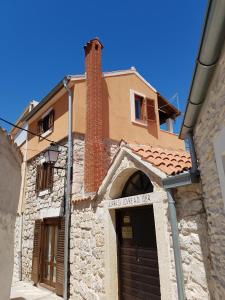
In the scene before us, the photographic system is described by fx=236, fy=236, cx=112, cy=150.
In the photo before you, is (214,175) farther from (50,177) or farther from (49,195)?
(50,177)

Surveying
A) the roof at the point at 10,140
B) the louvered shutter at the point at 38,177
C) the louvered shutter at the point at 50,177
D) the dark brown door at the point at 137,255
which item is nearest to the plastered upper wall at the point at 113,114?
the louvered shutter at the point at 38,177

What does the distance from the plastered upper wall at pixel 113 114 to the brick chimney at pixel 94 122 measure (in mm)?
382

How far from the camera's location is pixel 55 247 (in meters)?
8.80

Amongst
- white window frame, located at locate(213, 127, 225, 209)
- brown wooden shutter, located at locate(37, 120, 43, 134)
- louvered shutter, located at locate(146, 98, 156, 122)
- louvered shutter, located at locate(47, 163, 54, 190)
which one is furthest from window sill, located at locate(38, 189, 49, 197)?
white window frame, located at locate(213, 127, 225, 209)

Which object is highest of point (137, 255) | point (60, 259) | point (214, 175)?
point (214, 175)

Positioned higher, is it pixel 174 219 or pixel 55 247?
pixel 174 219

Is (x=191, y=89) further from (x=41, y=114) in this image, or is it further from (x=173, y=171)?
(x=41, y=114)

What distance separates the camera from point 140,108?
11227mm

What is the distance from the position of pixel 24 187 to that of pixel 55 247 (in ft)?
14.1

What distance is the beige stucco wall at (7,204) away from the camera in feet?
15.8

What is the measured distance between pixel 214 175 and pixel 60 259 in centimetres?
645

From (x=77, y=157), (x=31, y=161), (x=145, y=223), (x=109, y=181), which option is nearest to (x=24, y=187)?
(x=31, y=161)

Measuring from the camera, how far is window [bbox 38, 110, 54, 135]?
1050 centimetres

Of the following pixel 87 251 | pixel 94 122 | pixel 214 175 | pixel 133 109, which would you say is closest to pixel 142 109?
pixel 133 109
